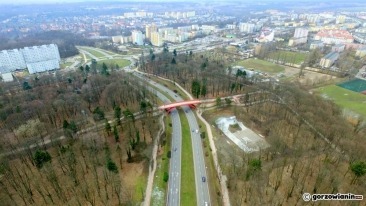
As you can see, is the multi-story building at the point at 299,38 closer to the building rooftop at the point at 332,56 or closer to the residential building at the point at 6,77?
the building rooftop at the point at 332,56

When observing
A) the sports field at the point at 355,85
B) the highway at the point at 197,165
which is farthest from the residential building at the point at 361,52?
the highway at the point at 197,165

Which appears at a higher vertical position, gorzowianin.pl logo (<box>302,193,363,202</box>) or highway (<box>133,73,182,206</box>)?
gorzowianin.pl logo (<box>302,193,363,202</box>)

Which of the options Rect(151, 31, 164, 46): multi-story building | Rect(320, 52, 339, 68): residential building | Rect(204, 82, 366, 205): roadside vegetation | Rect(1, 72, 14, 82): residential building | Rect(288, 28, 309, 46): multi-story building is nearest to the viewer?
Rect(204, 82, 366, 205): roadside vegetation

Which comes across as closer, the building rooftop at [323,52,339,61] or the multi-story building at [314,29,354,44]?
the building rooftop at [323,52,339,61]

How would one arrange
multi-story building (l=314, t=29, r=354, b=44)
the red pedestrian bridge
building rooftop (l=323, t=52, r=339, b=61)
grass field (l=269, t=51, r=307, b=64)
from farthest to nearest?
multi-story building (l=314, t=29, r=354, b=44) → grass field (l=269, t=51, r=307, b=64) → building rooftop (l=323, t=52, r=339, b=61) → the red pedestrian bridge

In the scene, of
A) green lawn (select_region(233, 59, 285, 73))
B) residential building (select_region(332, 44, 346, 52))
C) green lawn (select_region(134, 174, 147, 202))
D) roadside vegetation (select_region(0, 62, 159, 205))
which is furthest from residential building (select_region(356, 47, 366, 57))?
green lawn (select_region(134, 174, 147, 202))

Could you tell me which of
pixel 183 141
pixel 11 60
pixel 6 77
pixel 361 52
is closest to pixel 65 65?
pixel 11 60

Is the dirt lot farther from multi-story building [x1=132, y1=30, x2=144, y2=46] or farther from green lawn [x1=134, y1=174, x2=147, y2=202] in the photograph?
multi-story building [x1=132, y1=30, x2=144, y2=46]
